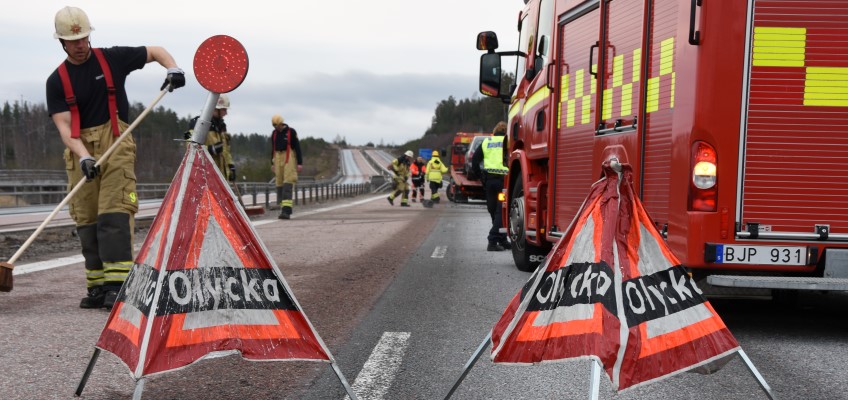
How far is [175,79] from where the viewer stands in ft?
18.3

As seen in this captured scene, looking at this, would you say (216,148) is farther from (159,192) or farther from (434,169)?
(159,192)

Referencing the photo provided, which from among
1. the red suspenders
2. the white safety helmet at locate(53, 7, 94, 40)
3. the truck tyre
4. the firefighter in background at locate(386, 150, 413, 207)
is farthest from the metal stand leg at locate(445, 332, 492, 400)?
the firefighter in background at locate(386, 150, 413, 207)

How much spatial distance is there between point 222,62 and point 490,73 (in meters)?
4.84

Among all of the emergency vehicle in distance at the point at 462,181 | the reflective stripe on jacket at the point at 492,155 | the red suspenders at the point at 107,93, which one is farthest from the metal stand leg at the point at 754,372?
the emergency vehicle in distance at the point at 462,181

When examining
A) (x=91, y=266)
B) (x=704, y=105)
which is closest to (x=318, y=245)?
(x=91, y=266)

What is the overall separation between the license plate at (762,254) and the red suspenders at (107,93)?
4.10 meters

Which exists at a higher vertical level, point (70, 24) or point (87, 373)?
point (70, 24)

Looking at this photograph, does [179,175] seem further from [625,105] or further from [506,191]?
[506,191]

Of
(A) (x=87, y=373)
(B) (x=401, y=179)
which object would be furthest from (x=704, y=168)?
(B) (x=401, y=179)

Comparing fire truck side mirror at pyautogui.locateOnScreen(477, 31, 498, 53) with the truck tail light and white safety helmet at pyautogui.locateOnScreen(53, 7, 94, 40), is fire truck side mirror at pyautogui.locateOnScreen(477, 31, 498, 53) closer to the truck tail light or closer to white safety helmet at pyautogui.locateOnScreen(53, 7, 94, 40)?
the truck tail light

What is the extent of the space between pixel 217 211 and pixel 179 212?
160mm

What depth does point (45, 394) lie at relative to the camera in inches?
154

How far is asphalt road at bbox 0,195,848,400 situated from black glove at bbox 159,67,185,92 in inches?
63.1

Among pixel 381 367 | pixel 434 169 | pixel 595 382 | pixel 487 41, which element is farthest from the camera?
pixel 434 169
